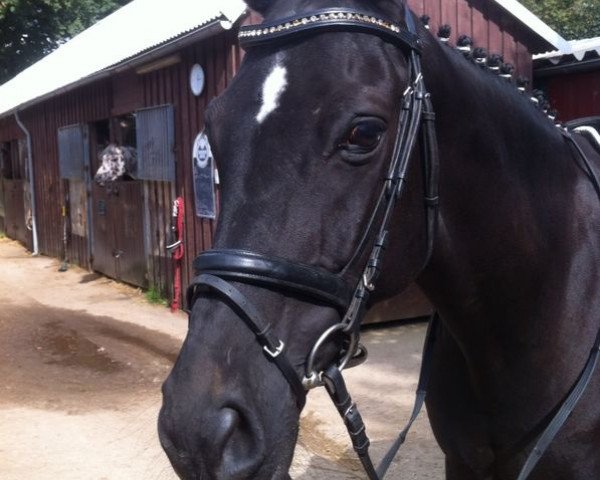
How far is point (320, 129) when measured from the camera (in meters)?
1.49

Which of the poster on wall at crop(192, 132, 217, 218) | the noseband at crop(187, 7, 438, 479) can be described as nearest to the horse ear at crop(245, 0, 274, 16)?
the noseband at crop(187, 7, 438, 479)

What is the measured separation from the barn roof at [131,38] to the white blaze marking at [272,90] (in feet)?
8.19

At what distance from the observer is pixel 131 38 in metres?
12.0

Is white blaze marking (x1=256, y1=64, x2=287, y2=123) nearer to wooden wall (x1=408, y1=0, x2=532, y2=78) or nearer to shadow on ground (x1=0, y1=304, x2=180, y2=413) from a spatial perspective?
shadow on ground (x1=0, y1=304, x2=180, y2=413)

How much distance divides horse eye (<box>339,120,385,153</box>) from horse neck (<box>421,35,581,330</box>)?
0.33 meters

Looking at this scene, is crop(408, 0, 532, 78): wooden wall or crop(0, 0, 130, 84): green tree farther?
crop(0, 0, 130, 84): green tree

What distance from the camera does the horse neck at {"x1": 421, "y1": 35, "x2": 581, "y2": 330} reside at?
1845 mm

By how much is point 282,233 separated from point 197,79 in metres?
6.91

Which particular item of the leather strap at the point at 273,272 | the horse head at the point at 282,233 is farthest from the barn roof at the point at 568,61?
the leather strap at the point at 273,272

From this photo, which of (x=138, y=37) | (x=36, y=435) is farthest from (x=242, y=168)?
(x=138, y=37)

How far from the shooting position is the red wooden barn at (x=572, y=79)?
7.90 m

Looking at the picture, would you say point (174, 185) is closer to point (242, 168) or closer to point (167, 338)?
point (167, 338)

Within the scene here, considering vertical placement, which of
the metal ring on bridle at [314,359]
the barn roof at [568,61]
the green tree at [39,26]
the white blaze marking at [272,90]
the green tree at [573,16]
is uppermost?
the green tree at [39,26]

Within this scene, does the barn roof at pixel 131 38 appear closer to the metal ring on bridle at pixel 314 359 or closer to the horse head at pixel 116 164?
Answer: the horse head at pixel 116 164
